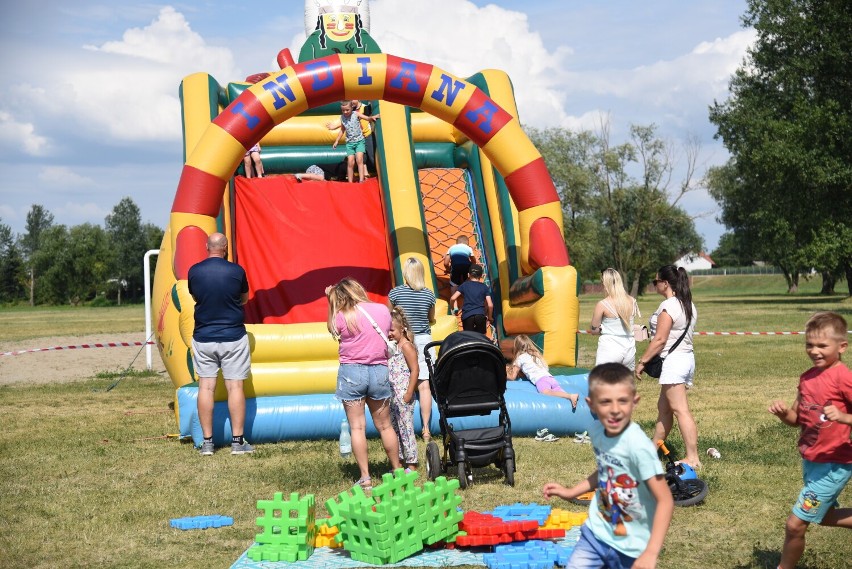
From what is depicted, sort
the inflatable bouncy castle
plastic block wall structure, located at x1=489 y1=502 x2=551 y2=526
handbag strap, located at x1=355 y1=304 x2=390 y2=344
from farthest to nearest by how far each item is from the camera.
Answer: the inflatable bouncy castle → handbag strap, located at x1=355 y1=304 x2=390 y2=344 → plastic block wall structure, located at x1=489 y1=502 x2=551 y2=526

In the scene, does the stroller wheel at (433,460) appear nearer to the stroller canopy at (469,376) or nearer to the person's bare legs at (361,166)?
the stroller canopy at (469,376)

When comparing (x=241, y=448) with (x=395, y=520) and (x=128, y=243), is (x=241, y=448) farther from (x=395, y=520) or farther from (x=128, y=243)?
(x=128, y=243)

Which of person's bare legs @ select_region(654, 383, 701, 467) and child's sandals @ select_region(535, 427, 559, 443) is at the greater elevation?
person's bare legs @ select_region(654, 383, 701, 467)

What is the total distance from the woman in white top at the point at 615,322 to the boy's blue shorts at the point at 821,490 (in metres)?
2.85

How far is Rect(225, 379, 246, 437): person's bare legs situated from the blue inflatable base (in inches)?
9.0

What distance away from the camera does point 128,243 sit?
8769cm

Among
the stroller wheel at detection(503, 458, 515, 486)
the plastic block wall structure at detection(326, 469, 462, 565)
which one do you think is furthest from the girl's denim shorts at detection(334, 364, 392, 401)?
the plastic block wall structure at detection(326, 469, 462, 565)

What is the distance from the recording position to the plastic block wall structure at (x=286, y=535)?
4.67m

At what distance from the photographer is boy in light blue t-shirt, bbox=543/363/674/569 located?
10.8ft

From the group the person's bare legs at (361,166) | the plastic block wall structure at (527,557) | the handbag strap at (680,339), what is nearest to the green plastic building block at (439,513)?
the plastic block wall structure at (527,557)

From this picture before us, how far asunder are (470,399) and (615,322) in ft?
4.09

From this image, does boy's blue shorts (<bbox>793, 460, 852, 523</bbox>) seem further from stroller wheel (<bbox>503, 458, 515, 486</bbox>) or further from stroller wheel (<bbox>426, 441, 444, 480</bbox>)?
Result: stroller wheel (<bbox>426, 441, 444, 480</bbox>)

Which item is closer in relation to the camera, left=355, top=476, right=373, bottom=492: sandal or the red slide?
left=355, top=476, right=373, bottom=492: sandal

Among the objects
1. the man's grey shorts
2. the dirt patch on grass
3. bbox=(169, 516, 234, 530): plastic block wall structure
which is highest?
the man's grey shorts
